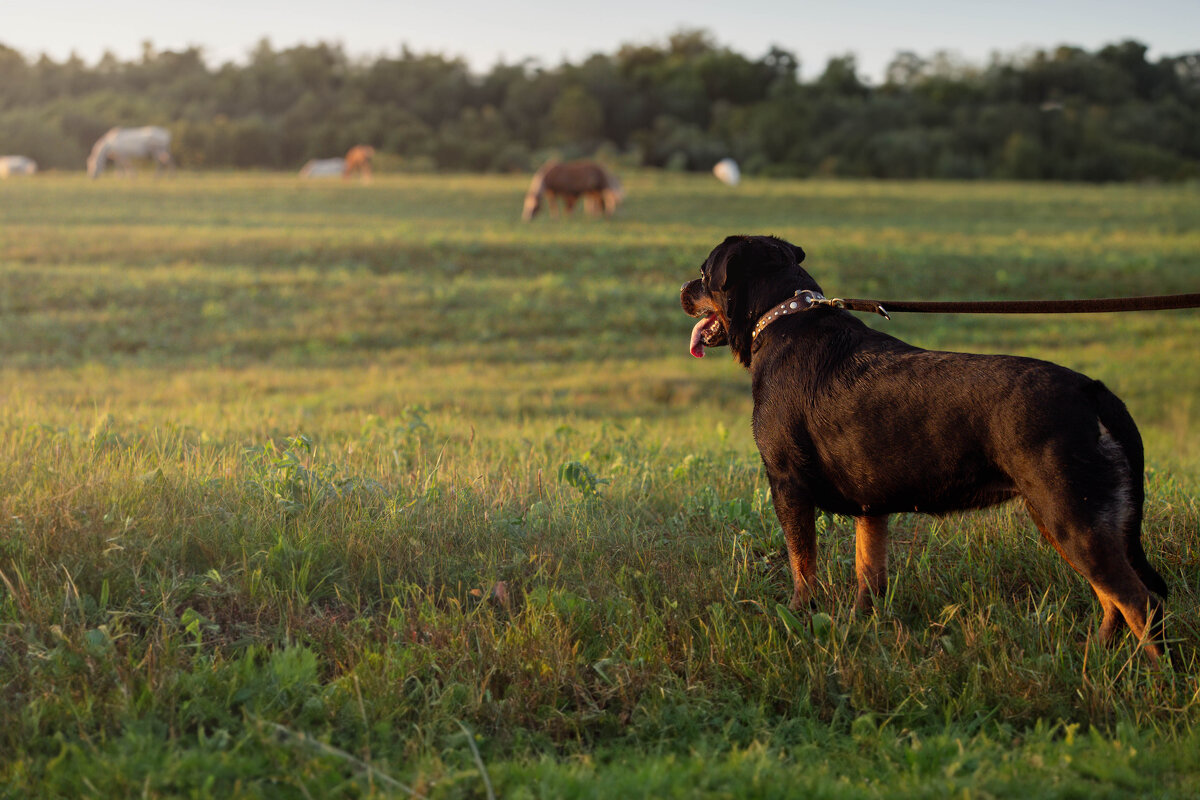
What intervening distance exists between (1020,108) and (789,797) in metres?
67.8

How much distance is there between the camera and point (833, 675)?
→ 3744 mm

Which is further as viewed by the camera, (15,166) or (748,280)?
(15,166)

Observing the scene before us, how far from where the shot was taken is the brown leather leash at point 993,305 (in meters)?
3.82

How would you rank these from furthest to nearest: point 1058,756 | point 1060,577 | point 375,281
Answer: point 375,281 < point 1060,577 < point 1058,756

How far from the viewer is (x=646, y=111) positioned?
74438mm

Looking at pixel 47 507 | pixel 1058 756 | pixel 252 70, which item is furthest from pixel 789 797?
pixel 252 70

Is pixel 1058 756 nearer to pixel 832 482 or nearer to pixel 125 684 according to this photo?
pixel 832 482

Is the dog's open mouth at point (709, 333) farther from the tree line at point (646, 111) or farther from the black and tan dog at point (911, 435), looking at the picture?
the tree line at point (646, 111)

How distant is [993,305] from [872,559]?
1.18 metres

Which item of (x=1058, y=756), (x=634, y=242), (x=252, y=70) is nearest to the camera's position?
(x=1058, y=756)

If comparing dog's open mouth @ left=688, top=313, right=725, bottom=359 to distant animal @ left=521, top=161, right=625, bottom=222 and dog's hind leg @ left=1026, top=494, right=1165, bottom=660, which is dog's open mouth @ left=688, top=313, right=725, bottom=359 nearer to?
dog's hind leg @ left=1026, top=494, right=1165, bottom=660

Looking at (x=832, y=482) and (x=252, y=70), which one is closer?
(x=832, y=482)

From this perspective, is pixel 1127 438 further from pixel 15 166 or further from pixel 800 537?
pixel 15 166

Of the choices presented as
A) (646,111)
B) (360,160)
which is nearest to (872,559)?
(360,160)
